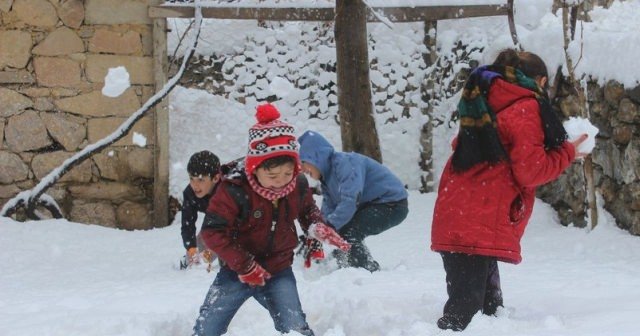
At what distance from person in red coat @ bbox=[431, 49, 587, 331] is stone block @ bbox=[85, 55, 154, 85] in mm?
5180

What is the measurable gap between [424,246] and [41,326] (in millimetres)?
3796

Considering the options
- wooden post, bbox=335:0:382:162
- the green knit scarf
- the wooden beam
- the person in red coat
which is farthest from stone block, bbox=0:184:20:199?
the green knit scarf

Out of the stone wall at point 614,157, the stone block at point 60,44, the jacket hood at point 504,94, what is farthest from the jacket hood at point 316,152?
the stone block at point 60,44

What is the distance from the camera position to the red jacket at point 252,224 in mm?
3018

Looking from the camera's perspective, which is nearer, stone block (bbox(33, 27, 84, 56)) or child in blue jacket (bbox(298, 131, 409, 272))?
child in blue jacket (bbox(298, 131, 409, 272))

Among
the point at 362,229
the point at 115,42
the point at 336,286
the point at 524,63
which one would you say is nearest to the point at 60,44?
the point at 115,42

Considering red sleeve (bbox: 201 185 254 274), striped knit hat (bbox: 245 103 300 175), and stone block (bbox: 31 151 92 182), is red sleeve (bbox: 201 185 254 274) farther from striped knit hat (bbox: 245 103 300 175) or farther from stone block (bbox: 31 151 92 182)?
stone block (bbox: 31 151 92 182)

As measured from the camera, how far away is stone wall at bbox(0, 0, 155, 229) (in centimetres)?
739

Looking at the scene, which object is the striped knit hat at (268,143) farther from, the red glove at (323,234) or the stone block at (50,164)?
the stone block at (50,164)

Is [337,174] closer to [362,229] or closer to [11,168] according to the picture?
[362,229]

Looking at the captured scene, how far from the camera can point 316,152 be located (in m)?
4.69

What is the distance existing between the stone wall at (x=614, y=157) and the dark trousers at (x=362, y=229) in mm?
2000

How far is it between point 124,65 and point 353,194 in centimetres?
381

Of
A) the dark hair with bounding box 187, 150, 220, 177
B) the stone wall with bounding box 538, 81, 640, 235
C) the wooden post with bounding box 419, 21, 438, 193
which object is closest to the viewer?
the dark hair with bounding box 187, 150, 220, 177
